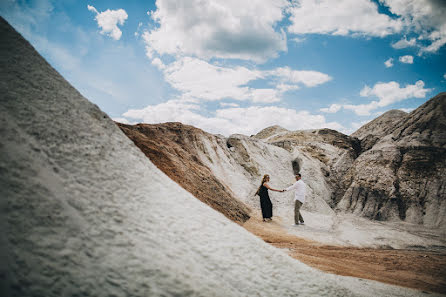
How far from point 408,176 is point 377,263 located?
885 centimetres

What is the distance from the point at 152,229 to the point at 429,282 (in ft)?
16.6

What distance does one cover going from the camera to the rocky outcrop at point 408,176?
393 inches

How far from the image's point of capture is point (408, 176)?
11047mm

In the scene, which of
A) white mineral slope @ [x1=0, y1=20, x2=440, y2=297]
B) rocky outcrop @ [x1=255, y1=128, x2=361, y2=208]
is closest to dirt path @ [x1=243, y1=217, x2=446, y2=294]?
white mineral slope @ [x1=0, y1=20, x2=440, y2=297]

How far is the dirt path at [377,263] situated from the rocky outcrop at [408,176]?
4.62m

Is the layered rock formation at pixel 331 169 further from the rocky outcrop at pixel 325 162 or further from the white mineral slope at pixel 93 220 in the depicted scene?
the white mineral slope at pixel 93 220

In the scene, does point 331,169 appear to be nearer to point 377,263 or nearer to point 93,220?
point 377,263

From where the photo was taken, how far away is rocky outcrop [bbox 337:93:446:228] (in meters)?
9.99

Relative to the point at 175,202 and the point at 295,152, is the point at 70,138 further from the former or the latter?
the point at 295,152

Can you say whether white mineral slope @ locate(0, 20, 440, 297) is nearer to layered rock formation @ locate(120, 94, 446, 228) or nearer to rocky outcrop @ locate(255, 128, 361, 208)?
layered rock formation @ locate(120, 94, 446, 228)

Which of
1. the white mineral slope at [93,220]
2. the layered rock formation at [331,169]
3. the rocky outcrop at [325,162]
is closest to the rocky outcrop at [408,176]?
the layered rock formation at [331,169]

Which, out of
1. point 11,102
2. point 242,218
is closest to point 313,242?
point 242,218

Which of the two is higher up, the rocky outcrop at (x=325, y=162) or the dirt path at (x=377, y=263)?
the rocky outcrop at (x=325, y=162)

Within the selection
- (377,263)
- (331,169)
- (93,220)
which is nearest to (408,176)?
(331,169)
